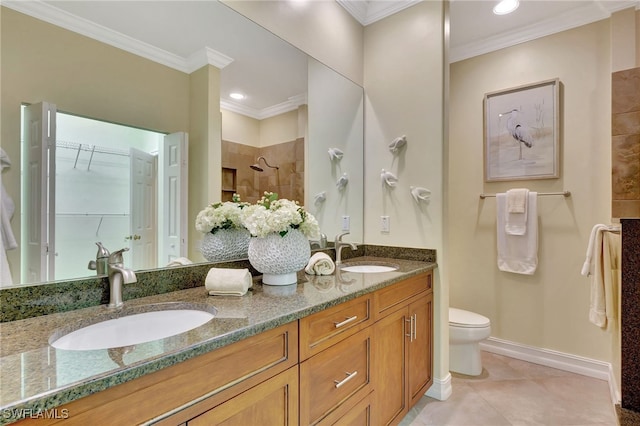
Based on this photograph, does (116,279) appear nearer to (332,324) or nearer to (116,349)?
(116,349)

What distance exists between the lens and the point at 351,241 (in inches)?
94.1

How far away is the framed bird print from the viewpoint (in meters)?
2.52

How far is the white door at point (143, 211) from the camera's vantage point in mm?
1234

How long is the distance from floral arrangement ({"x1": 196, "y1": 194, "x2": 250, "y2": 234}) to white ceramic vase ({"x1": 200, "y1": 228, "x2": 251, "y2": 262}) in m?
0.03

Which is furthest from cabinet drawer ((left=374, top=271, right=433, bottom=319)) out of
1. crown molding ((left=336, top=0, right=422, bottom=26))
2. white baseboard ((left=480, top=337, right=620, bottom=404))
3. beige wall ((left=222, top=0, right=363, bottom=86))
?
crown molding ((left=336, top=0, right=422, bottom=26))

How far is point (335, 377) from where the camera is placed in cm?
125

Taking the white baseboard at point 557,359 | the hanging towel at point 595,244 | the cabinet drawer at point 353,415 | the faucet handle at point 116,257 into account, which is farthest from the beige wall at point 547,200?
the faucet handle at point 116,257

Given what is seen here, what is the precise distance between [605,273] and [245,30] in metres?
Answer: 2.47

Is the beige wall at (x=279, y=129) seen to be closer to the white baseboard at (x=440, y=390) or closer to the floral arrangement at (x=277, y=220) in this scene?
the floral arrangement at (x=277, y=220)

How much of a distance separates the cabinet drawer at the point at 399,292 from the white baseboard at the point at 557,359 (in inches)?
49.8

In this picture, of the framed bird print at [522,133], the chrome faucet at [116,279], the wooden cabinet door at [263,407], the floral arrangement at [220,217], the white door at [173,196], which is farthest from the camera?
the framed bird print at [522,133]

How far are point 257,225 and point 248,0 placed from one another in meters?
1.22

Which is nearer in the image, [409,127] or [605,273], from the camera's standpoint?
[605,273]

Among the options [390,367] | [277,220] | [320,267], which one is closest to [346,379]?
[390,367]
